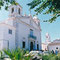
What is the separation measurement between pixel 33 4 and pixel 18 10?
24.3 meters

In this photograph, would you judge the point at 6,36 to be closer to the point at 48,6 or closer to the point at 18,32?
the point at 18,32

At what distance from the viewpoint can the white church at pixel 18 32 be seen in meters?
23.9

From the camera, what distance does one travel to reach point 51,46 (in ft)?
141

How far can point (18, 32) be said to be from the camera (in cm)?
2777

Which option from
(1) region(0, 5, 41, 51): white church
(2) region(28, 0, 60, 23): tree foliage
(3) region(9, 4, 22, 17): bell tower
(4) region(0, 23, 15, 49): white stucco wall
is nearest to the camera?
(2) region(28, 0, 60, 23): tree foliage

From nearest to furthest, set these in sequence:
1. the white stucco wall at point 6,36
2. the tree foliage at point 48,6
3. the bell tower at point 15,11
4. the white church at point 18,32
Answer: the tree foliage at point 48,6 < the white stucco wall at point 6,36 < the white church at point 18,32 < the bell tower at point 15,11

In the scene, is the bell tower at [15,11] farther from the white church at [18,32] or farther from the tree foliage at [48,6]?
the tree foliage at [48,6]

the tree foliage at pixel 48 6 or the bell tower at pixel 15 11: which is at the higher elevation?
the bell tower at pixel 15 11

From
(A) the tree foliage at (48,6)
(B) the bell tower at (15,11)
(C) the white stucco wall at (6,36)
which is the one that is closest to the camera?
(A) the tree foliage at (48,6)

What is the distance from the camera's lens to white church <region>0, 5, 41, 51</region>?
23.9 metres

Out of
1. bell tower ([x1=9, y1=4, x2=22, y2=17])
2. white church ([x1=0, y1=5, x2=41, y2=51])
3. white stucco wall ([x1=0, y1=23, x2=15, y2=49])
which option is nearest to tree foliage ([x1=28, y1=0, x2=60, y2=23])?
white church ([x1=0, y1=5, x2=41, y2=51])

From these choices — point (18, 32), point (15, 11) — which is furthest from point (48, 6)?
point (15, 11)

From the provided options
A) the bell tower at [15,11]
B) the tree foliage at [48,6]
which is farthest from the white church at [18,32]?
the tree foliage at [48,6]

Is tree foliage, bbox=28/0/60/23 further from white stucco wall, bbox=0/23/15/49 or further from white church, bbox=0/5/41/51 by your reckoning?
white stucco wall, bbox=0/23/15/49
